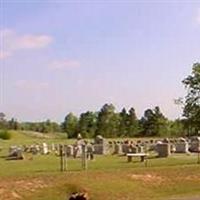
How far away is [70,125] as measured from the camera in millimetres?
136375

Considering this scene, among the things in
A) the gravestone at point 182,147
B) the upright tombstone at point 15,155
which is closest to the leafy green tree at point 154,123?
the gravestone at point 182,147

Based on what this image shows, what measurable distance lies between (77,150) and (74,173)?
50.0 ft

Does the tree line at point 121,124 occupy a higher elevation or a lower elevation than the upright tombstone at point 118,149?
higher

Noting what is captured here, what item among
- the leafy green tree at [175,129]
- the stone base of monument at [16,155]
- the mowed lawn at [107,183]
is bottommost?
the mowed lawn at [107,183]

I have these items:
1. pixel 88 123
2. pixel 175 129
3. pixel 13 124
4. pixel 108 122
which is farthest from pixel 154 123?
pixel 13 124

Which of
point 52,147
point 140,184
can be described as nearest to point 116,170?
point 140,184

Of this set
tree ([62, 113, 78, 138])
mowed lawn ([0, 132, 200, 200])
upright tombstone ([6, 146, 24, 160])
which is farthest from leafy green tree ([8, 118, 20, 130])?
mowed lawn ([0, 132, 200, 200])

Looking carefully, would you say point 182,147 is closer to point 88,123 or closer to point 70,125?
point 88,123

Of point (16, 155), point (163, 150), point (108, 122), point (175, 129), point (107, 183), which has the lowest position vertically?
point (107, 183)

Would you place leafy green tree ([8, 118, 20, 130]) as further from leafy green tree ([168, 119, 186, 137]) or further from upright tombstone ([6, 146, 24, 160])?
upright tombstone ([6, 146, 24, 160])

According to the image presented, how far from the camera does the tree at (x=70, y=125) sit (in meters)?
130

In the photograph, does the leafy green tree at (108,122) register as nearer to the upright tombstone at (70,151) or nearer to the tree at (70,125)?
the tree at (70,125)

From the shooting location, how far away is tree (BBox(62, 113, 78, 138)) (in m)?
130

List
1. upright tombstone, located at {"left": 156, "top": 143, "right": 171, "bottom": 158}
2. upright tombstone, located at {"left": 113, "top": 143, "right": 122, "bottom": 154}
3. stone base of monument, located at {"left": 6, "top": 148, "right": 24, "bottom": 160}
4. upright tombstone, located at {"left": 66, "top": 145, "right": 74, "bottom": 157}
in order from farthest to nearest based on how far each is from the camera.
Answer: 1. upright tombstone, located at {"left": 113, "top": 143, "right": 122, "bottom": 154}
2. upright tombstone, located at {"left": 66, "top": 145, "right": 74, "bottom": 157}
3. stone base of monument, located at {"left": 6, "top": 148, "right": 24, "bottom": 160}
4. upright tombstone, located at {"left": 156, "top": 143, "right": 171, "bottom": 158}
